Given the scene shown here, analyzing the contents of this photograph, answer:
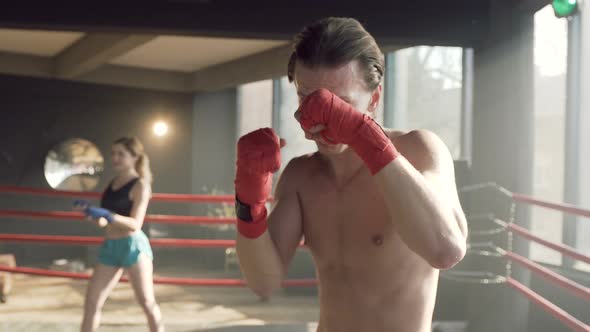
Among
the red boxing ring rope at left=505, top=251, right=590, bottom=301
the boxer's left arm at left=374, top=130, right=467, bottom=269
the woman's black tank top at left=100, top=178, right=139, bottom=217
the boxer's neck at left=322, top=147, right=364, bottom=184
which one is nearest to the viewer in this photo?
the boxer's left arm at left=374, top=130, right=467, bottom=269

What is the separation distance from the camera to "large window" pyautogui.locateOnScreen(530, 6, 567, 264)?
428cm

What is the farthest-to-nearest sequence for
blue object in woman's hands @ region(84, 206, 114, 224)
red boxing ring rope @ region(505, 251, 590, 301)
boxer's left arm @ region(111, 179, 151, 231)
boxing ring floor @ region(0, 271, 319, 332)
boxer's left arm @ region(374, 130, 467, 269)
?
boxing ring floor @ region(0, 271, 319, 332)
boxer's left arm @ region(111, 179, 151, 231)
blue object in woman's hands @ region(84, 206, 114, 224)
red boxing ring rope @ region(505, 251, 590, 301)
boxer's left arm @ region(374, 130, 467, 269)

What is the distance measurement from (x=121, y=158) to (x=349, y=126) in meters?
2.64

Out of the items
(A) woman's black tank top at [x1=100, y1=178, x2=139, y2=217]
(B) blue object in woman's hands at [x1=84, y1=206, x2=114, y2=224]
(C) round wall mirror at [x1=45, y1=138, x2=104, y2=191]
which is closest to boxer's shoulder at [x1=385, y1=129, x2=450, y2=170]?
(B) blue object in woman's hands at [x1=84, y1=206, x2=114, y2=224]

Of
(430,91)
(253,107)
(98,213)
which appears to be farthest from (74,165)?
(98,213)

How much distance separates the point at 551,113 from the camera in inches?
171

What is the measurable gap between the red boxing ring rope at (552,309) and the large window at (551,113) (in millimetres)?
991

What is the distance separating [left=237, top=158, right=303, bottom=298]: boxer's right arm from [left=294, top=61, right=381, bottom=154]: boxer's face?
242mm

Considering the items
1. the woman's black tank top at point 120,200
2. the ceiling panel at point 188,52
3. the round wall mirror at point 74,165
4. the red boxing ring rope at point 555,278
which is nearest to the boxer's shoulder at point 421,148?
the red boxing ring rope at point 555,278

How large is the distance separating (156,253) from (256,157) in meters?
7.79

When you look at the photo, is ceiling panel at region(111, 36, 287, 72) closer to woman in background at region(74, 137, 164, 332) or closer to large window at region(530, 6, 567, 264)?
large window at region(530, 6, 567, 264)

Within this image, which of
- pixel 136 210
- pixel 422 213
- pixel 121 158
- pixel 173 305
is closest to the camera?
pixel 422 213

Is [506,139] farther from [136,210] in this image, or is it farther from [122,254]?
[122,254]

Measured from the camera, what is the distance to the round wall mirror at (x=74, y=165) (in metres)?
8.21
